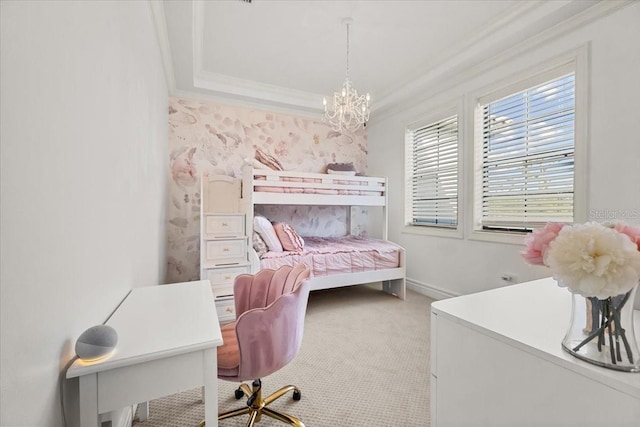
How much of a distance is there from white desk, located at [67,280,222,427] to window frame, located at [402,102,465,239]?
2821 mm

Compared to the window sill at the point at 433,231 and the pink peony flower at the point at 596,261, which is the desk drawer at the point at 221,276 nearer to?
the window sill at the point at 433,231

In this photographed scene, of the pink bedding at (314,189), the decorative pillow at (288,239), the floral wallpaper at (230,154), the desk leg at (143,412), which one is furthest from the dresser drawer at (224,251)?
the desk leg at (143,412)

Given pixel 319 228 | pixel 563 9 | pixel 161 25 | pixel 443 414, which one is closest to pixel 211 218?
pixel 161 25

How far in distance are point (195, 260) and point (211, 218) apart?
119cm

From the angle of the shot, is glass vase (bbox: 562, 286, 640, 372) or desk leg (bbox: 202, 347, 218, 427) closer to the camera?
glass vase (bbox: 562, 286, 640, 372)

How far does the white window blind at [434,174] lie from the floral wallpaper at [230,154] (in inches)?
41.2

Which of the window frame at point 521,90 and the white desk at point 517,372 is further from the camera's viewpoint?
the window frame at point 521,90

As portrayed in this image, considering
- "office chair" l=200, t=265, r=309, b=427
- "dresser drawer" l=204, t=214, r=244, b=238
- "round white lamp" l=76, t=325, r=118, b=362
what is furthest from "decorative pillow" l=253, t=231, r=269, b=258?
"round white lamp" l=76, t=325, r=118, b=362

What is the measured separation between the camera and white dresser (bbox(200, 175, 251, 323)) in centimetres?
261

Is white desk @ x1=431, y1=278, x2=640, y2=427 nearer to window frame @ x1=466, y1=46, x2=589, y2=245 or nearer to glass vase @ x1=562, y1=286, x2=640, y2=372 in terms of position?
glass vase @ x1=562, y1=286, x2=640, y2=372

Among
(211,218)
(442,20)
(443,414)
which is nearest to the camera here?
(443,414)

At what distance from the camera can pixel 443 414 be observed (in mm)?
957

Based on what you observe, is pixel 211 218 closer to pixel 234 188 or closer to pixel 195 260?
pixel 234 188

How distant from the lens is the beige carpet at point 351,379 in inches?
57.7
